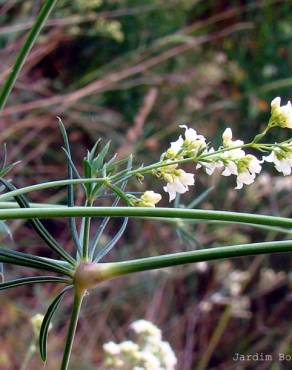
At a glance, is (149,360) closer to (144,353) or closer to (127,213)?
(144,353)

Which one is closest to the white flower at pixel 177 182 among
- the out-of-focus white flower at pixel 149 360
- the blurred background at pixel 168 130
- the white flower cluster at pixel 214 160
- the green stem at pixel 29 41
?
the white flower cluster at pixel 214 160

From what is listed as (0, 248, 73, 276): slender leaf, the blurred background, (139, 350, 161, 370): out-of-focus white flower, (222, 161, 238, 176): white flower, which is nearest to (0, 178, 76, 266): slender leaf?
(0, 248, 73, 276): slender leaf

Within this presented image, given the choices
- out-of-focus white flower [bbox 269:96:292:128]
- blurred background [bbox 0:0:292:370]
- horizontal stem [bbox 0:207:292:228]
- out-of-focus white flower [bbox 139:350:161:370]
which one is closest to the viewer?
horizontal stem [bbox 0:207:292:228]

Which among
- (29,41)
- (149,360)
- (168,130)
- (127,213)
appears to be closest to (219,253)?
(127,213)

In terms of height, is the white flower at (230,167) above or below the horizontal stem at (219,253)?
above

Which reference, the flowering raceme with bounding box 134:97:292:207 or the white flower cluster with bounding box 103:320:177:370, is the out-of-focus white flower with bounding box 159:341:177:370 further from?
the flowering raceme with bounding box 134:97:292:207

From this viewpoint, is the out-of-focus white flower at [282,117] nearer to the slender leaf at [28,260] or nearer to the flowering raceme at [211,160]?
the flowering raceme at [211,160]

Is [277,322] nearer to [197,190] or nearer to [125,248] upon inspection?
[197,190]
